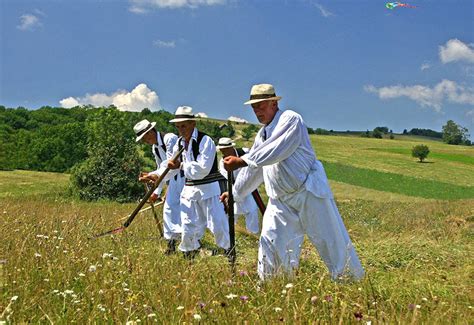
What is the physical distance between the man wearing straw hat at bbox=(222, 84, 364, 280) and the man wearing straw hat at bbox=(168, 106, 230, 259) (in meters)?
2.62

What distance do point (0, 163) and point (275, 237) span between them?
61997 mm

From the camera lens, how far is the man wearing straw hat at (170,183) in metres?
8.64

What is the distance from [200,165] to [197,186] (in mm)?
483

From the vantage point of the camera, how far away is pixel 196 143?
7723 mm

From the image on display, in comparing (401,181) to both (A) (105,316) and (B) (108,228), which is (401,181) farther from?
(A) (105,316)

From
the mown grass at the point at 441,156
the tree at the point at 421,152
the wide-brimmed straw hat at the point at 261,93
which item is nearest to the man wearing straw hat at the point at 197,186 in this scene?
the wide-brimmed straw hat at the point at 261,93

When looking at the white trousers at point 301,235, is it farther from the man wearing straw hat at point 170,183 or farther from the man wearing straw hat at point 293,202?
the man wearing straw hat at point 170,183

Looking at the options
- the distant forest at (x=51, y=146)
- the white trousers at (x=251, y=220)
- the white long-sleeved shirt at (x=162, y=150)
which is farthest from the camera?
the distant forest at (x=51, y=146)

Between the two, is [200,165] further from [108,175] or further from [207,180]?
[108,175]

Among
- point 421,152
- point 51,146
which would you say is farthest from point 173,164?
point 51,146

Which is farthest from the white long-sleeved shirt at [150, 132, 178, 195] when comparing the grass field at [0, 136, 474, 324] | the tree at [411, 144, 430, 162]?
the tree at [411, 144, 430, 162]

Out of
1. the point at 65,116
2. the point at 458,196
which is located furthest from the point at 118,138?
the point at 65,116

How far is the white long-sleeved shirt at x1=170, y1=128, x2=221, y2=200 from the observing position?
7.63 metres

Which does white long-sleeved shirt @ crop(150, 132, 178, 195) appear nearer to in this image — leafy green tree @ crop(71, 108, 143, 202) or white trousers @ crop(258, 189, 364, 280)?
white trousers @ crop(258, 189, 364, 280)
